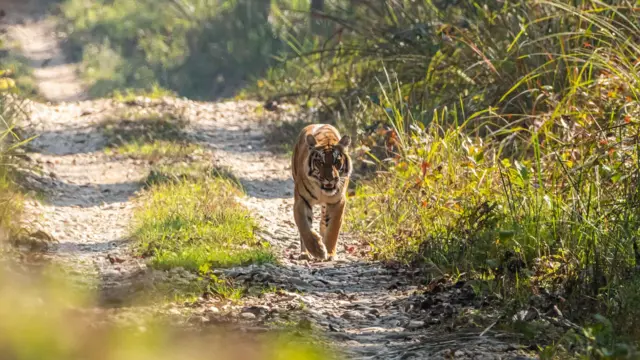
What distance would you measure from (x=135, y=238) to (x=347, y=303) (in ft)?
8.90

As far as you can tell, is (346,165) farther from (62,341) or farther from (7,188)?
(62,341)

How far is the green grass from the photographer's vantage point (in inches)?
295

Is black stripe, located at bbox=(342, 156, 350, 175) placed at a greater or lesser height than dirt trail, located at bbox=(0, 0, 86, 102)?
greater

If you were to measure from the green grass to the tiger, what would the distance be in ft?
1.28

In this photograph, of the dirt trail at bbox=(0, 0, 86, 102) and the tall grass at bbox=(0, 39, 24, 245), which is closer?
the tall grass at bbox=(0, 39, 24, 245)

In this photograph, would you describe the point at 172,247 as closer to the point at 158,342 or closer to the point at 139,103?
the point at 158,342

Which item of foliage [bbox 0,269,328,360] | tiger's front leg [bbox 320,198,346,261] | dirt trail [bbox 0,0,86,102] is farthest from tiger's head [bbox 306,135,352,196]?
dirt trail [bbox 0,0,86,102]

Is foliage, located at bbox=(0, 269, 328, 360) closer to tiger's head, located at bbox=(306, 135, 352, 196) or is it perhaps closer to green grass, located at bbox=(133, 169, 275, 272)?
green grass, located at bbox=(133, 169, 275, 272)

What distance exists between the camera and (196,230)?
8430 mm

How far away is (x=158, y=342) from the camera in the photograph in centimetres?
261

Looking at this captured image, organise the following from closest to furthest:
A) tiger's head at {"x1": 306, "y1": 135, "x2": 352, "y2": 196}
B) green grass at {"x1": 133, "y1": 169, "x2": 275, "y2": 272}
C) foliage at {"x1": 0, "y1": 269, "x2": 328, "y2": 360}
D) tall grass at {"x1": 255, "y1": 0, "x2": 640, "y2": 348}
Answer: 1. foliage at {"x1": 0, "y1": 269, "x2": 328, "y2": 360}
2. tall grass at {"x1": 255, "y1": 0, "x2": 640, "y2": 348}
3. green grass at {"x1": 133, "y1": 169, "x2": 275, "y2": 272}
4. tiger's head at {"x1": 306, "y1": 135, "x2": 352, "y2": 196}

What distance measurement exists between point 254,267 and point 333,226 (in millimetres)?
1088

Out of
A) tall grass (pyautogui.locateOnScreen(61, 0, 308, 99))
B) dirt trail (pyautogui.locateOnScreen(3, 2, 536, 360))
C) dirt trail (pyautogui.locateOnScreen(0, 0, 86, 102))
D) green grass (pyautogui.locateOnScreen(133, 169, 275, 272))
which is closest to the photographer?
dirt trail (pyautogui.locateOnScreen(3, 2, 536, 360))

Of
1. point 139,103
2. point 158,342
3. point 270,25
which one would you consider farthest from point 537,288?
point 270,25
